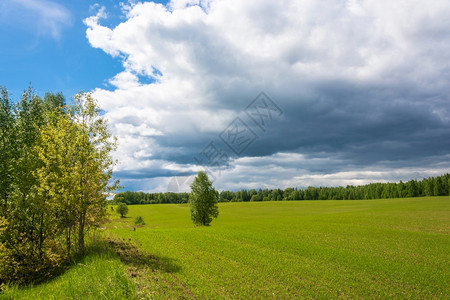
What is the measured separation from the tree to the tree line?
135ft

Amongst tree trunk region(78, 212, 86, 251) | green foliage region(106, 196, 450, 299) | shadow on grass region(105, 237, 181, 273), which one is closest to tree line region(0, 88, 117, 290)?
tree trunk region(78, 212, 86, 251)

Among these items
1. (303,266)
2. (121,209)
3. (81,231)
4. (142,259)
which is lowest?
(121,209)

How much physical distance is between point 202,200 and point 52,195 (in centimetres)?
4491

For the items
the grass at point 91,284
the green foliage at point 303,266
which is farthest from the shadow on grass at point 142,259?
the grass at point 91,284

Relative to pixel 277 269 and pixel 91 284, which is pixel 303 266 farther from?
pixel 91 284

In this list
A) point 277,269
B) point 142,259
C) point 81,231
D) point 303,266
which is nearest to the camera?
point 277,269

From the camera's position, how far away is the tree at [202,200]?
6275 centimetres

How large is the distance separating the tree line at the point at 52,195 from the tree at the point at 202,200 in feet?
135

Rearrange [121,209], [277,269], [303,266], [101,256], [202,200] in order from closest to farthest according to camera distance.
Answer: [101,256], [277,269], [303,266], [202,200], [121,209]

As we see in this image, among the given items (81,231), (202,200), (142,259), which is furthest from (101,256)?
(202,200)

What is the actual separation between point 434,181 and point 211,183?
506ft

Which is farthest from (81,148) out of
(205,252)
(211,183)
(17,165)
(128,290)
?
(211,183)

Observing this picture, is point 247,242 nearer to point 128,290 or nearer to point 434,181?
point 128,290

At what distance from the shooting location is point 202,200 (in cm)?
6300
